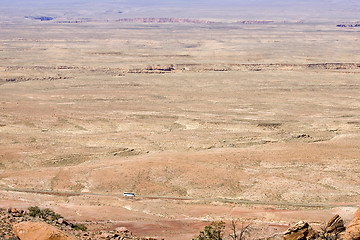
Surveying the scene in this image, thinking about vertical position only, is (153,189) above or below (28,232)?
below

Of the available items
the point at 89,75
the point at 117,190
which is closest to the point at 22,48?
the point at 89,75

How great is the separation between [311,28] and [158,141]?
375 ft

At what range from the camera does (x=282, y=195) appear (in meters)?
26.6

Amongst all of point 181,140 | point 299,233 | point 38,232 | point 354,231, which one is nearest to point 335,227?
point 299,233

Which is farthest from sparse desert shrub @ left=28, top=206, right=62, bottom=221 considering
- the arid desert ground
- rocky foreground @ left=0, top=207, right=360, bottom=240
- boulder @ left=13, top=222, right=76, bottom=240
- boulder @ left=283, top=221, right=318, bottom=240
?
boulder @ left=283, top=221, right=318, bottom=240

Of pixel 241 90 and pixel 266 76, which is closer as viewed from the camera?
pixel 241 90

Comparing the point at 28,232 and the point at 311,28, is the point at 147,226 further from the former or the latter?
the point at 311,28

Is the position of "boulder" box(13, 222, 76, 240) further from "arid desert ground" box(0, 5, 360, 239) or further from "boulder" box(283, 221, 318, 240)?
"boulder" box(283, 221, 318, 240)

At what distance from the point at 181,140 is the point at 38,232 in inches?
853

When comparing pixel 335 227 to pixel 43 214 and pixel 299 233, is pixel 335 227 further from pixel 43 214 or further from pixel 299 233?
pixel 43 214

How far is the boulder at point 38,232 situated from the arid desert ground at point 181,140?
5.08 meters

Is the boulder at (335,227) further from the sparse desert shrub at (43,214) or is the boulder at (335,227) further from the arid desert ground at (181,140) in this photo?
the sparse desert shrub at (43,214)

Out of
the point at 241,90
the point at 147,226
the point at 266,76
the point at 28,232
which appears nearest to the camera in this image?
the point at 28,232

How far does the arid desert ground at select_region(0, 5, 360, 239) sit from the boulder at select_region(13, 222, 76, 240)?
Result: 5.08 metres
